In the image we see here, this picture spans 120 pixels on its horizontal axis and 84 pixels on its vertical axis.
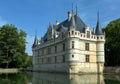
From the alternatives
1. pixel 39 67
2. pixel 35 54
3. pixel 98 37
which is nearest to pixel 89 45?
pixel 98 37

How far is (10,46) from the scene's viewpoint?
175 ft

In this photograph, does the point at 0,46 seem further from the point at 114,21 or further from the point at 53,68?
the point at 114,21

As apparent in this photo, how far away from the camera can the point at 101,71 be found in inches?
1471

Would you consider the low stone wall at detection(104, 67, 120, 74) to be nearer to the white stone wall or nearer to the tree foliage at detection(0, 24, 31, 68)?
the white stone wall

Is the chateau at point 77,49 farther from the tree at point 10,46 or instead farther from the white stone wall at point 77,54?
the tree at point 10,46

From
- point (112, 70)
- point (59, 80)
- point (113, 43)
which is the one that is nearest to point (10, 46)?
point (113, 43)

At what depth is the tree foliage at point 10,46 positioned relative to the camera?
175ft

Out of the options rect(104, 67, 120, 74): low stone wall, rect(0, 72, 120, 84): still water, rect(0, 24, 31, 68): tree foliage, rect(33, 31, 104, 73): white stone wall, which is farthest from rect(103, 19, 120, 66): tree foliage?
rect(0, 72, 120, 84): still water

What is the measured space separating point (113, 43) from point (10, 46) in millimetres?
21835

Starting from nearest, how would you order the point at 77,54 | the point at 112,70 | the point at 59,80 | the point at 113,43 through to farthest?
the point at 59,80 < the point at 77,54 < the point at 112,70 < the point at 113,43

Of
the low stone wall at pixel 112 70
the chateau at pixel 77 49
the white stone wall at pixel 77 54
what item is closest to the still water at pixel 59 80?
the white stone wall at pixel 77 54

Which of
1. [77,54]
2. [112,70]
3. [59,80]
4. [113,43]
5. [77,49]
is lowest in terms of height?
[59,80]

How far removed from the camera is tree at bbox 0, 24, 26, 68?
53219mm

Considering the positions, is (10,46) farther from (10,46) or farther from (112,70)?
(112,70)
